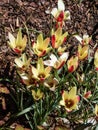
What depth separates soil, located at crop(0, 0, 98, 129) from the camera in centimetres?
246

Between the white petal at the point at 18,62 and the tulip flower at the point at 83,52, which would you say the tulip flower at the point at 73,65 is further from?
the white petal at the point at 18,62

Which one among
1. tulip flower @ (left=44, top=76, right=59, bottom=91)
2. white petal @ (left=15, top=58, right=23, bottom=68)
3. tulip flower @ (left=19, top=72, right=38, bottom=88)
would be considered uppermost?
white petal @ (left=15, top=58, right=23, bottom=68)

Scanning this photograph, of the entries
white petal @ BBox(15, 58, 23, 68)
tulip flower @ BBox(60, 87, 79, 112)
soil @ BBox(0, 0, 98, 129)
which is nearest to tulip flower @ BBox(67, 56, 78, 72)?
tulip flower @ BBox(60, 87, 79, 112)

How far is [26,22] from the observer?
260 centimetres

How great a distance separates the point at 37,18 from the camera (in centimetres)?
266

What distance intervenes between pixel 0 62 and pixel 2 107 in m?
0.29

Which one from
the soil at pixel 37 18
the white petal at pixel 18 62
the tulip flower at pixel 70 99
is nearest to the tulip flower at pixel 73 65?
the tulip flower at pixel 70 99

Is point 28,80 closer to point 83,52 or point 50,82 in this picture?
point 50,82

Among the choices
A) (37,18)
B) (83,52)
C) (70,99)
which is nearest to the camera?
(70,99)

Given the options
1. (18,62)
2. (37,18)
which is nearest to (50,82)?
(18,62)

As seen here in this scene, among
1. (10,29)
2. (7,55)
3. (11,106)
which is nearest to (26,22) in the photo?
(10,29)

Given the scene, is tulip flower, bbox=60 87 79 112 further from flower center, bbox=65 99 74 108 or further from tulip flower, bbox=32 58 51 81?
tulip flower, bbox=32 58 51 81

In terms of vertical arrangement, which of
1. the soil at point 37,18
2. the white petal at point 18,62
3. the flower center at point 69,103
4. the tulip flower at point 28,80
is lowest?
the flower center at point 69,103

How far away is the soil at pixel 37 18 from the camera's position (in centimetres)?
246
